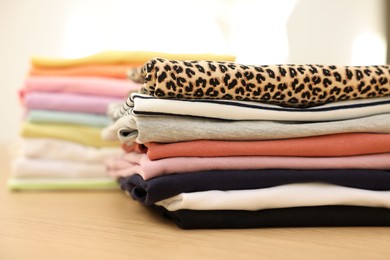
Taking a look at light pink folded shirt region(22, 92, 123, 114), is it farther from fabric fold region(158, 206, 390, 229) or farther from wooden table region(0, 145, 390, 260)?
fabric fold region(158, 206, 390, 229)

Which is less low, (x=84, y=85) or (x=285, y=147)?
(x=84, y=85)

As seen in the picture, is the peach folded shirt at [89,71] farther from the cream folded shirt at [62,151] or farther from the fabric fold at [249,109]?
the fabric fold at [249,109]

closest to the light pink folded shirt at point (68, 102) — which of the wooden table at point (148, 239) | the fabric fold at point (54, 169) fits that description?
the fabric fold at point (54, 169)

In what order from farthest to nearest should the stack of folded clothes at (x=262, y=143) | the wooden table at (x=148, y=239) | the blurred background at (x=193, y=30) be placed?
the blurred background at (x=193, y=30) → the stack of folded clothes at (x=262, y=143) → the wooden table at (x=148, y=239)

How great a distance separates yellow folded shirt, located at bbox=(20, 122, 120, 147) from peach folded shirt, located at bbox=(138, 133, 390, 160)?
356mm

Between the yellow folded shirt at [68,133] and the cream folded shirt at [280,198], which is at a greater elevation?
the yellow folded shirt at [68,133]

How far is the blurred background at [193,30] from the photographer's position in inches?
39.9

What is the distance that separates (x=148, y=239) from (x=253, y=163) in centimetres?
17

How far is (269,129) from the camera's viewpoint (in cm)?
67

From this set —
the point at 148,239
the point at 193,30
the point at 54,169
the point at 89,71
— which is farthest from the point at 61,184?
the point at 193,30

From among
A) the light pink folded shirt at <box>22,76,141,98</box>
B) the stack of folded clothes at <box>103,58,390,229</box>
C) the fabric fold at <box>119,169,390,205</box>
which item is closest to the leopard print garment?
the stack of folded clothes at <box>103,58,390,229</box>

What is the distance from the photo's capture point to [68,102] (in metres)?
1.03

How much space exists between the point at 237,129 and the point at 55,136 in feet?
1.62

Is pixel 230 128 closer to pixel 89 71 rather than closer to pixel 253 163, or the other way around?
pixel 253 163
